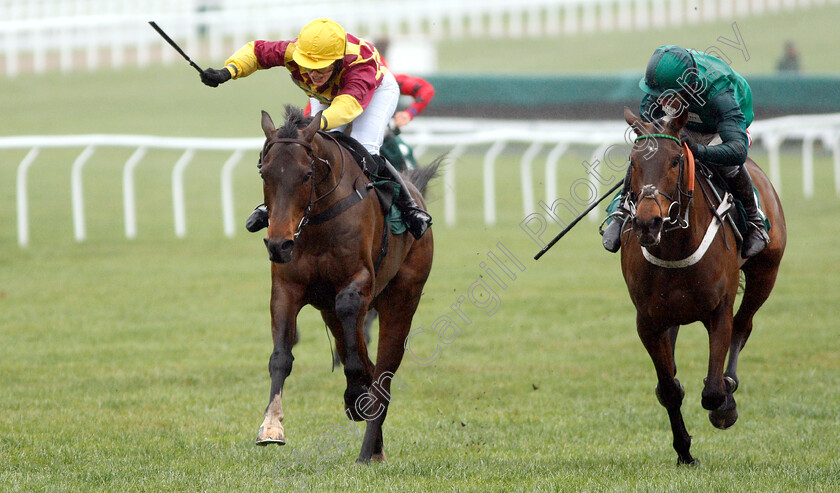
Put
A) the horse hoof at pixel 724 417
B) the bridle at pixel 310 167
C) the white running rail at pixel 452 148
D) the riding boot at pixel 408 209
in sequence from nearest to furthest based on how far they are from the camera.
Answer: the bridle at pixel 310 167 < the horse hoof at pixel 724 417 < the riding boot at pixel 408 209 < the white running rail at pixel 452 148

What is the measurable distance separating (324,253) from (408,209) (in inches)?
31.2

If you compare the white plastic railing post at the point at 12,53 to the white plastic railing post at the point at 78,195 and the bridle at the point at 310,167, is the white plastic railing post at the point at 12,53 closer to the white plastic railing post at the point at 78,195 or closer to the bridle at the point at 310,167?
the white plastic railing post at the point at 78,195

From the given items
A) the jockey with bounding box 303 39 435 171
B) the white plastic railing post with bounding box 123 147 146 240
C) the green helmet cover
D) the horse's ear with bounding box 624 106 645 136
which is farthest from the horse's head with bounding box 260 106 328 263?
the white plastic railing post with bounding box 123 147 146 240

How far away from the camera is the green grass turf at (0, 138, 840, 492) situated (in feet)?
17.1

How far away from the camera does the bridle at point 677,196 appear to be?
4.70m

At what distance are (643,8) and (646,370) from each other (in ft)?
92.6

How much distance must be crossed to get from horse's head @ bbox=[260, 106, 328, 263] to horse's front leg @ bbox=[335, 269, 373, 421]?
433mm

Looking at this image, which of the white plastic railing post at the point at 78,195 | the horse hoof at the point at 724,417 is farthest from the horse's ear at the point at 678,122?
the white plastic railing post at the point at 78,195

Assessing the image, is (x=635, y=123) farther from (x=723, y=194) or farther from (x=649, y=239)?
(x=723, y=194)

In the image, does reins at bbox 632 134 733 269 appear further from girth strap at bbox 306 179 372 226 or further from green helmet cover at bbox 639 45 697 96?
girth strap at bbox 306 179 372 226

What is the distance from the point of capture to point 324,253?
5.10 metres

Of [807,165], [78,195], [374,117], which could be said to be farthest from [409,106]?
[807,165]

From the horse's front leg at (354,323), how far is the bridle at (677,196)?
4.00ft

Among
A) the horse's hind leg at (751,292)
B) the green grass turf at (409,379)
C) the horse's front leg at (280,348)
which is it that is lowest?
the green grass turf at (409,379)
